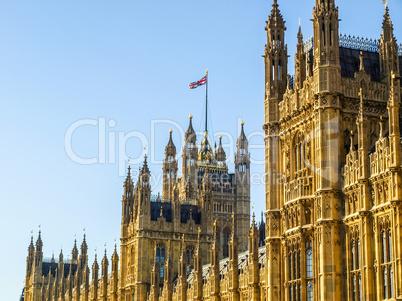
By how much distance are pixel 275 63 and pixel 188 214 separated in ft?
153

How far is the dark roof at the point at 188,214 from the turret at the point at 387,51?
1988 inches

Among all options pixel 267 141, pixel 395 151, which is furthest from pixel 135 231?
pixel 395 151

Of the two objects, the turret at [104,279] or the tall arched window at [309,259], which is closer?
the tall arched window at [309,259]

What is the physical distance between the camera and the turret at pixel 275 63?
61.5m

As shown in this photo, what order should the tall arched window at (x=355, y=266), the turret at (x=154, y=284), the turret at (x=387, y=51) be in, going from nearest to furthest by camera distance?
1. the tall arched window at (x=355, y=266)
2. the turret at (x=387, y=51)
3. the turret at (x=154, y=284)

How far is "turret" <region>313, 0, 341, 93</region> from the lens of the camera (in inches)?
2168

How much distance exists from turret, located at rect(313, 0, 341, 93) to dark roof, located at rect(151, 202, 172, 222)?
5001 centimetres

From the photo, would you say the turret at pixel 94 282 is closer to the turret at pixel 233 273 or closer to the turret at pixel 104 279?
the turret at pixel 104 279

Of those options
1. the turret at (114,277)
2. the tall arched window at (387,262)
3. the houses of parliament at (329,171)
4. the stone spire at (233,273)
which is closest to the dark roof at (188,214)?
the turret at (114,277)

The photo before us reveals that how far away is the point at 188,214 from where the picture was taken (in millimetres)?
106250

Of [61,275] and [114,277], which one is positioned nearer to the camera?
[114,277]

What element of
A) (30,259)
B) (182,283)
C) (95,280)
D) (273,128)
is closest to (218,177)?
(30,259)

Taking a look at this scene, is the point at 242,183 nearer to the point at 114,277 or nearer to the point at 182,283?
the point at 114,277

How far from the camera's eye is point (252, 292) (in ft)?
228
